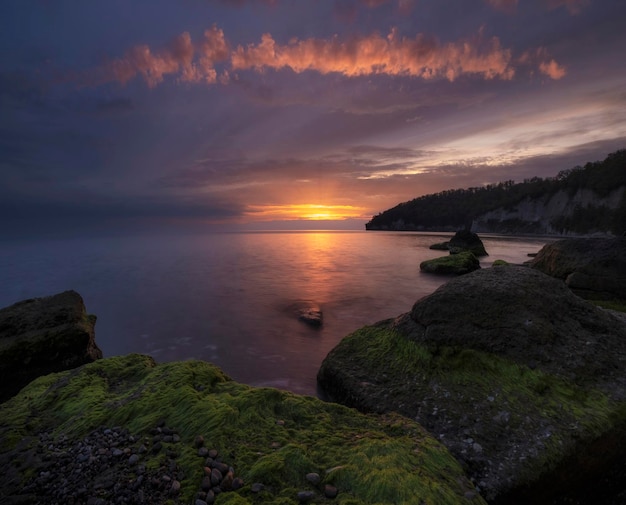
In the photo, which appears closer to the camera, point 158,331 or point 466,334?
point 466,334

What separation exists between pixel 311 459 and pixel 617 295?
16.1 meters

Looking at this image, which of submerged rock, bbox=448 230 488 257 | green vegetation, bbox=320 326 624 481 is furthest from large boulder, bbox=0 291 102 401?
submerged rock, bbox=448 230 488 257

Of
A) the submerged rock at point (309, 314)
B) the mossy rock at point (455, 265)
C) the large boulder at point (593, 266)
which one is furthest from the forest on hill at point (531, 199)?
the submerged rock at point (309, 314)

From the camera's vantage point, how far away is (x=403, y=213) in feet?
586

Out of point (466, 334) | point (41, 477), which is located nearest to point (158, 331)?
point (41, 477)

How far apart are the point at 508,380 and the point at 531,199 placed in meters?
139

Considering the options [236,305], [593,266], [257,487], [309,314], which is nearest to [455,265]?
[593,266]

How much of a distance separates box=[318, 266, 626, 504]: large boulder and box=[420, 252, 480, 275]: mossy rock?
21679 millimetres

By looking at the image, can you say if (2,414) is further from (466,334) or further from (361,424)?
(466,334)

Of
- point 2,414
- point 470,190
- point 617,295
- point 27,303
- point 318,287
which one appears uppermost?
point 470,190

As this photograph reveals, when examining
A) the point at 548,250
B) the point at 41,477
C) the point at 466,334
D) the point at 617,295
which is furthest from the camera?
the point at 548,250

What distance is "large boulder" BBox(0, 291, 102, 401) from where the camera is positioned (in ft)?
24.1

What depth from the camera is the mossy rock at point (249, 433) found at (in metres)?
3.03

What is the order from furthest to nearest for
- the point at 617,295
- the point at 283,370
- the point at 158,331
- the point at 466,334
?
the point at 158,331 < the point at 617,295 < the point at 283,370 < the point at 466,334
